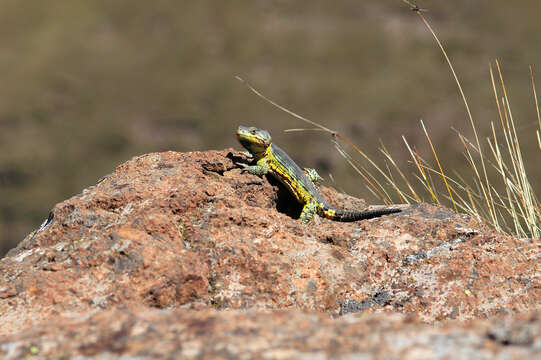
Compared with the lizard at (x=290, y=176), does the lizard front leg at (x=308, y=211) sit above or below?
below

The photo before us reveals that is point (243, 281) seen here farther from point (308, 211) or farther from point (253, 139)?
point (253, 139)

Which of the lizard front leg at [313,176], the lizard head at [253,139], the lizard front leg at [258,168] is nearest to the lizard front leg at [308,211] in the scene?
the lizard front leg at [258,168]

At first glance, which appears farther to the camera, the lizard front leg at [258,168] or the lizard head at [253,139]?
the lizard head at [253,139]

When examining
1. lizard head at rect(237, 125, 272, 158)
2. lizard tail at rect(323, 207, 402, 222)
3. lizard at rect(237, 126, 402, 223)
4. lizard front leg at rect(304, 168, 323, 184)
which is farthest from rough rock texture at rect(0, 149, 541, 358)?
lizard front leg at rect(304, 168, 323, 184)

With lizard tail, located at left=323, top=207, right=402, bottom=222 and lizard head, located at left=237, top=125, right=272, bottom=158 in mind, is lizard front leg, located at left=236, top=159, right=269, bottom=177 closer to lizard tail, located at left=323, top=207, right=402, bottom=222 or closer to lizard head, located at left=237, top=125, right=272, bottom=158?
lizard head, located at left=237, top=125, right=272, bottom=158

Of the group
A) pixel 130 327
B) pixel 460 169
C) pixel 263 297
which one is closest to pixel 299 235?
pixel 263 297

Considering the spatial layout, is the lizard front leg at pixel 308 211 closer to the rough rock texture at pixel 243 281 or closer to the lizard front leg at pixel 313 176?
the rough rock texture at pixel 243 281

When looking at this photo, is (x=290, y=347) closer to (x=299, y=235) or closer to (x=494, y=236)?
(x=299, y=235)
